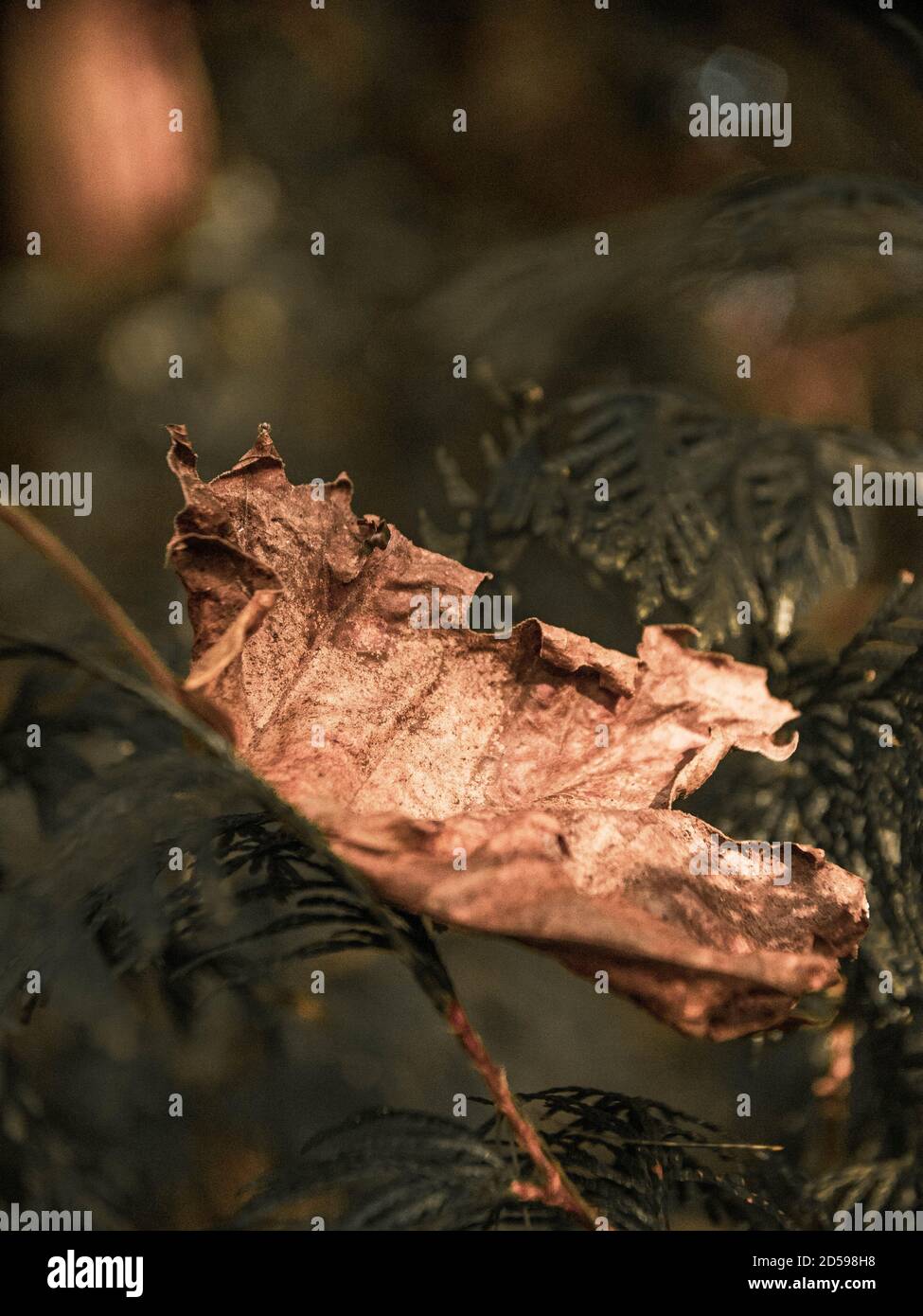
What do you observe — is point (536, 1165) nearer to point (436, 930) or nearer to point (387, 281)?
point (436, 930)

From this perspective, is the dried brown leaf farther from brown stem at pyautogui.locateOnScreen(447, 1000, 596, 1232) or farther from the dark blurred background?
the dark blurred background

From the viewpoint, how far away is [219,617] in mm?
370

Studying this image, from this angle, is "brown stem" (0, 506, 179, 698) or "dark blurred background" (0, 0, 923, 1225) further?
"dark blurred background" (0, 0, 923, 1225)

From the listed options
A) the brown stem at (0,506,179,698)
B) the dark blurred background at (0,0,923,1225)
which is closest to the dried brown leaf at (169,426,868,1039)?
the brown stem at (0,506,179,698)

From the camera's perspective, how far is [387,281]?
0.68 m

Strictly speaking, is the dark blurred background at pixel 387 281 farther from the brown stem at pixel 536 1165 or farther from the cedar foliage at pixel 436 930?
the brown stem at pixel 536 1165

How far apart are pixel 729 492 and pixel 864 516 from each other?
209mm

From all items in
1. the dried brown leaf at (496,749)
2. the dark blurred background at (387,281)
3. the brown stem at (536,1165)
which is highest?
the dark blurred background at (387,281)

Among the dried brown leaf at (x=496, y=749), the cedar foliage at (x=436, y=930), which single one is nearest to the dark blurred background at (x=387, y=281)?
the cedar foliage at (x=436, y=930)

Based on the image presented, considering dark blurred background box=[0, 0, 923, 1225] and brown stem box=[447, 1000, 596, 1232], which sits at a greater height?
dark blurred background box=[0, 0, 923, 1225]

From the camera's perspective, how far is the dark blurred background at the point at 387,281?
63 centimetres

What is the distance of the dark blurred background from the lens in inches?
24.7

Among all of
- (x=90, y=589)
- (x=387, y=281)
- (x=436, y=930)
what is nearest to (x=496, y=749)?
(x=436, y=930)

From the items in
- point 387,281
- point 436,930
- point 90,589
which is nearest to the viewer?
point 90,589
